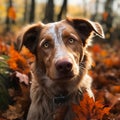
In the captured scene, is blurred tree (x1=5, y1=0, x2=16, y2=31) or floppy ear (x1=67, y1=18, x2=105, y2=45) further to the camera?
blurred tree (x1=5, y1=0, x2=16, y2=31)

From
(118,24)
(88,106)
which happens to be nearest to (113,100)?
(88,106)

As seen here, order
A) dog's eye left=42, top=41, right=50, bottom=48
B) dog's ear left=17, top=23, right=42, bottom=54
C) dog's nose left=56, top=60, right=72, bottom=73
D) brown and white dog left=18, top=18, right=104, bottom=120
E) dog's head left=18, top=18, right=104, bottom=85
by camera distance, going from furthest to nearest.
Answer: dog's ear left=17, top=23, right=42, bottom=54
dog's eye left=42, top=41, right=50, bottom=48
brown and white dog left=18, top=18, right=104, bottom=120
dog's head left=18, top=18, right=104, bottom=85
dog's nose left=56, top=60, right=72, bottom=73

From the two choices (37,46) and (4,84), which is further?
(4,84)

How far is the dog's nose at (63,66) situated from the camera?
5.77m

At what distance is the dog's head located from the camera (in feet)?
19.6

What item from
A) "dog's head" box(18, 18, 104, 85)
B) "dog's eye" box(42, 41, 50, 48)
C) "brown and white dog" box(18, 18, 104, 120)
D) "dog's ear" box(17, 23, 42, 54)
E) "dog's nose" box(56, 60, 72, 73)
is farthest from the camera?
"dog's ear" box(17, 23, 42, 54)

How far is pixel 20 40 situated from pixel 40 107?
41.9 inches

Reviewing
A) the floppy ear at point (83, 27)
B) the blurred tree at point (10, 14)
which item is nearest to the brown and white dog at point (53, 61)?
the floppy ear at point (83, 27)

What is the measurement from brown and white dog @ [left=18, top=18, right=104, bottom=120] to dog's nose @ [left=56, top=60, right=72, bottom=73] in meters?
0.14

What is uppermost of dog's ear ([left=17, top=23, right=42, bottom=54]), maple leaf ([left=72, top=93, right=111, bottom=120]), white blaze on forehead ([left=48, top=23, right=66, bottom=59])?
white blaze on forehead ([left=48, top=23, right=66, bottom=59])

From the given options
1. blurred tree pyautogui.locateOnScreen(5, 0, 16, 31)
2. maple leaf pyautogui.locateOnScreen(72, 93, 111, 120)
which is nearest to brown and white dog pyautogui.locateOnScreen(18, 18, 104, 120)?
maple leaf pyautogui.locateOnScreen(72, 93, 111, 120)

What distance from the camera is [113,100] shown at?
25.7 ft

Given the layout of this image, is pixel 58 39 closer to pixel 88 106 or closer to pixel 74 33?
pixel 74 33

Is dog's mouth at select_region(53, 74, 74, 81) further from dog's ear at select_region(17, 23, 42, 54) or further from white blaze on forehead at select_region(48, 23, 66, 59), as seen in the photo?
dog's ear at select_region(17, 23, 42, 54)
